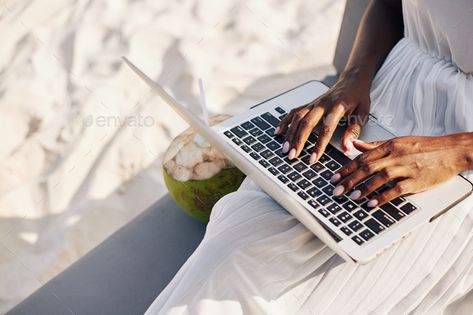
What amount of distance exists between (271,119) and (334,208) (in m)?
0.22

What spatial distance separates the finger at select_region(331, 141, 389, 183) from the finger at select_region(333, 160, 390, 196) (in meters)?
0.01

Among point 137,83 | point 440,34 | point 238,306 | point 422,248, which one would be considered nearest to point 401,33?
point 440,34

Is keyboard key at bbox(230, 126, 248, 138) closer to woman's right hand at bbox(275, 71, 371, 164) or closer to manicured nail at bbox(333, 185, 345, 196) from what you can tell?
woman's right hand at bbox(275, 71, 371, 164)

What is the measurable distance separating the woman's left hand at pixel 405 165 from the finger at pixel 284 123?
12 cm

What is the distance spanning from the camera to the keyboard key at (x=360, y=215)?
0.85 m

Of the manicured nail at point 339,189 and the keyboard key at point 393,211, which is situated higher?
the manicured nail at point 339,189

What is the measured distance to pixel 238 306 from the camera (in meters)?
0.81

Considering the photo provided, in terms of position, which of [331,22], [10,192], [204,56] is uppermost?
[10,192]

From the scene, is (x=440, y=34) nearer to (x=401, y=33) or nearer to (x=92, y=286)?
(x=401, y=33)

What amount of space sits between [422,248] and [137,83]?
970 millimetres

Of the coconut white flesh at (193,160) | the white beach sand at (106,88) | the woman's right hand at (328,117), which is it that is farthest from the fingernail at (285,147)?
the white beach sand at (106,88)

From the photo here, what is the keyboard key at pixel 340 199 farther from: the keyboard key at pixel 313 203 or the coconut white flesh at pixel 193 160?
the coconut white flesh at pixel 193 160

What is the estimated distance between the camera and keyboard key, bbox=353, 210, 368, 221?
2.78 feet

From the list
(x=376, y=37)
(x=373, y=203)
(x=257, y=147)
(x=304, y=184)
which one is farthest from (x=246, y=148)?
(x=376, y=37)
